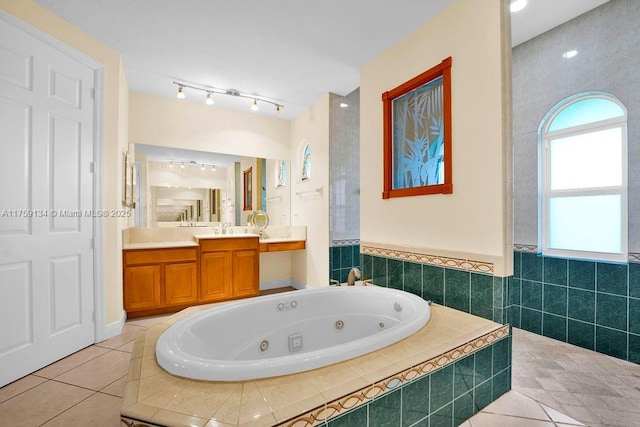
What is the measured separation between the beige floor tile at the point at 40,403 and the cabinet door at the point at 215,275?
1.52 meters

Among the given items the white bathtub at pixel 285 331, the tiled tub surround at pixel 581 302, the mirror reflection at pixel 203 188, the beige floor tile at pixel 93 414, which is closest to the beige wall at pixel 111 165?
the mirror reflection at pixel 203 188

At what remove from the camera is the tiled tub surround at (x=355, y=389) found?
896mm

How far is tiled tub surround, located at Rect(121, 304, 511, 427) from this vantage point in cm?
90

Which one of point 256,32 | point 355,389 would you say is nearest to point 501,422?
point 355,389

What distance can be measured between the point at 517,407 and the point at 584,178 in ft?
6.37

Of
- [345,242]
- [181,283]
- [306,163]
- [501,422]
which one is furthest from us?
[306,163]

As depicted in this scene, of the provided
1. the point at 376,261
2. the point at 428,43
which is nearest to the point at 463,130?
the point at 428,43

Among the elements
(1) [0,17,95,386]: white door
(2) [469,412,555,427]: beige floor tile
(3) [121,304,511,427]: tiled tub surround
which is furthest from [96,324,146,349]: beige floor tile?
(2) [469,412,555,427]: beige floor tile

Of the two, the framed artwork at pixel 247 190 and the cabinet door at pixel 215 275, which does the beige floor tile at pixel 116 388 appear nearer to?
the cabinet door at pixel 215 275

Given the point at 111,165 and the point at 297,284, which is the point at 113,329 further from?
the point at 297,284

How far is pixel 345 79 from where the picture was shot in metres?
3.16

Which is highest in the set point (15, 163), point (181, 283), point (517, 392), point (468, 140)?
point (468, 140)

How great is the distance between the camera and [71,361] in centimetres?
209

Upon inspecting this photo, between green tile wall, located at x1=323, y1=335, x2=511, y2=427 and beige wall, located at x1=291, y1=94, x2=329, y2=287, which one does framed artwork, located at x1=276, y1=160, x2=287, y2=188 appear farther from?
green tile wall, located at x1=323, y1=335, x2=511, y2=427
